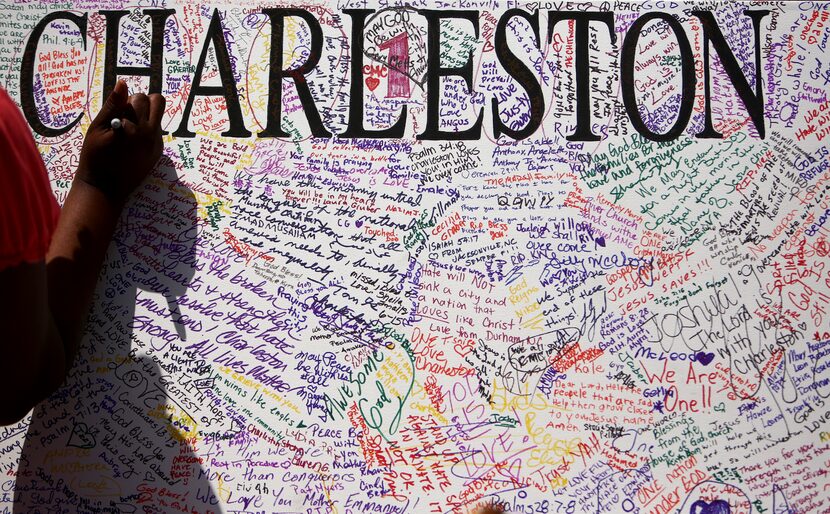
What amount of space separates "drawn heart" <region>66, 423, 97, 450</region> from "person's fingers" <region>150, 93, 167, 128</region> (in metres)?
1.06

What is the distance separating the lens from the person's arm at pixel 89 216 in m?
1.98

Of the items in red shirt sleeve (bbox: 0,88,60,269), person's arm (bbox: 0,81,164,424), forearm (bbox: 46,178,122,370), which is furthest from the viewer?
forearm (bbox: 46,178,122,370)

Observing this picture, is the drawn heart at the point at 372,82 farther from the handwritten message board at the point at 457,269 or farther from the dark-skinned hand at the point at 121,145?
the dark-skinned hand at the point at 121,145

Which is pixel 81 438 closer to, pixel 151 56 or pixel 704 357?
pixel 151 56

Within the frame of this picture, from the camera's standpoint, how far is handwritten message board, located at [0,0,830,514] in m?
2.26

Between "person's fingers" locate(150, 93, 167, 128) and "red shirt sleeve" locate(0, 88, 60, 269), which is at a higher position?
"person's fingers" locate(150, 93, 167, 128)

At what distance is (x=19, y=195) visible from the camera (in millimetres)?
1544

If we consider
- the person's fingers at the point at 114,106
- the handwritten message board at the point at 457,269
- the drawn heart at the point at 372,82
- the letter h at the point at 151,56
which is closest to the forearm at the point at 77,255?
the handwritten message board at the point at 457,269

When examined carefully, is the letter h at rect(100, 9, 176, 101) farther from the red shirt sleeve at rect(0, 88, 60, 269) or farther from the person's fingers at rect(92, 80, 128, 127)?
the red shirt sleeve at rect(0, 88, 60, 269)

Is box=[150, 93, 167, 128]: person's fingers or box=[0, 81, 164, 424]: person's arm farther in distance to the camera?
box=[150, 93, 167, 128]: person's fingers

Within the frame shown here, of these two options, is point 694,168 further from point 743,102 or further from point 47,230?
point 47,230

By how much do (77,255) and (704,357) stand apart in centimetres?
207

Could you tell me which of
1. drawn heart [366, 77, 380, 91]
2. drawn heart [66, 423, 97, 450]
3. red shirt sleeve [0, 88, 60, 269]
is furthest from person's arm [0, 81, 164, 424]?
drawn heart [366, 77, 380, 91]

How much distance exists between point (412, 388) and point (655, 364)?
2.65 feet
